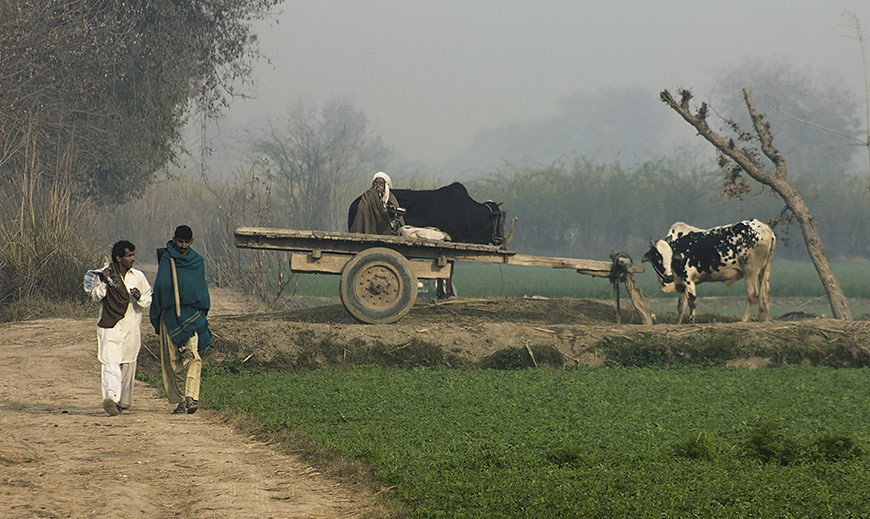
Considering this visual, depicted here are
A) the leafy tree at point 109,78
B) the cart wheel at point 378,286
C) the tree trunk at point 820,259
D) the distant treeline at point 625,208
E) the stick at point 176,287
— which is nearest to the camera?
the stick at point 176,287

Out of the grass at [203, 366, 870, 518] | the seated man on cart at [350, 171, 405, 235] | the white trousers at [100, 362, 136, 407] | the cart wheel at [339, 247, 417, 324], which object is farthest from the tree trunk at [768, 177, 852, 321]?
the white trousers at [100, 362, 136, 407]

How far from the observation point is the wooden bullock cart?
1448 cm

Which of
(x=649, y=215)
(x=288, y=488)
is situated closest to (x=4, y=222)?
(x=288, y=488)

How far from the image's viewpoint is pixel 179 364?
415 inches

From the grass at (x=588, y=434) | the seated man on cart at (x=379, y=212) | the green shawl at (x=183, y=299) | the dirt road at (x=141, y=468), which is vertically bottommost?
the dirt road at (x=141, y=468)

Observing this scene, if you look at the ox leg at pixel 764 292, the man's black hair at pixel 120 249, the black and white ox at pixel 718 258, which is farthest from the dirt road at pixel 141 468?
the ox leg at pixel 764 292

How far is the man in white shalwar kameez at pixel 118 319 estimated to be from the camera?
33.5 ft

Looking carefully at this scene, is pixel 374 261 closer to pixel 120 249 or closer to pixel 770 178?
pixel 120 249

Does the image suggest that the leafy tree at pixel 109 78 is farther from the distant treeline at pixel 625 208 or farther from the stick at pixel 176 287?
the distant treeline at pixel 625 208

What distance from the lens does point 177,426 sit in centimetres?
946

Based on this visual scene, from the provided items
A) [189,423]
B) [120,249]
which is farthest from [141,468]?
[120,249]

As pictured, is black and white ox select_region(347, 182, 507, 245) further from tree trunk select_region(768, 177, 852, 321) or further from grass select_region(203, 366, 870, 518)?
tree trunk select_region(768, 177, 852, 321)

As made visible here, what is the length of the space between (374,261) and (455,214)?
1.81 m

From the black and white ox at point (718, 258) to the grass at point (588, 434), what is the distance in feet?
14.0
